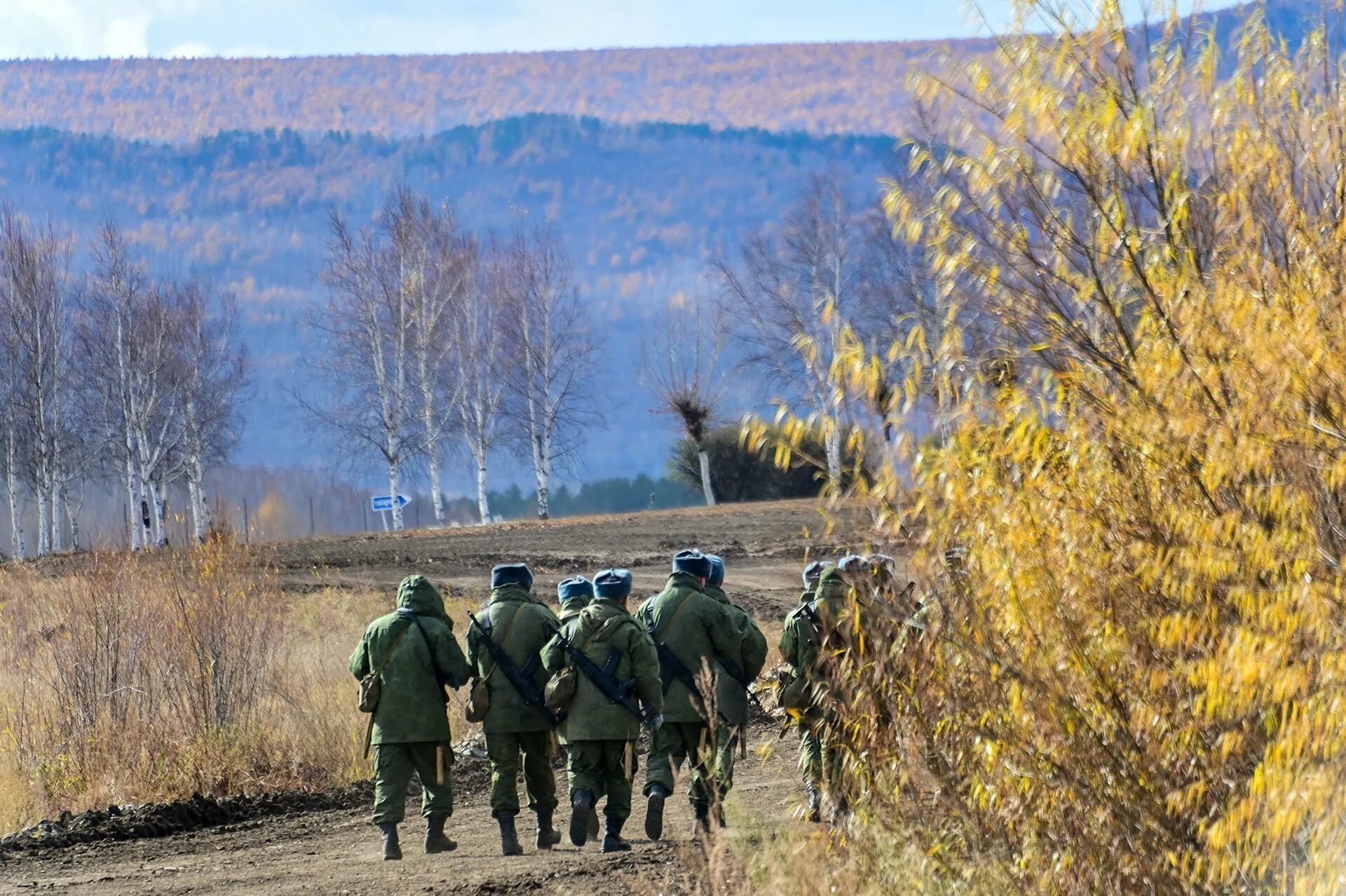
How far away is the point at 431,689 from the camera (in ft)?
33.0

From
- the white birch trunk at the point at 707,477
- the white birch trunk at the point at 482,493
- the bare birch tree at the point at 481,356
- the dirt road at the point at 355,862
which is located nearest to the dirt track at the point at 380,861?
the dirt road at the point at 355,862

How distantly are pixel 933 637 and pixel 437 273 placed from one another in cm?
4252

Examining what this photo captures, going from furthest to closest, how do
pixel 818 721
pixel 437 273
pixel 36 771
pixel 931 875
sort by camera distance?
pixel 437 273 → pixel 36 771 → pixel 818 721 → pixel 931 875

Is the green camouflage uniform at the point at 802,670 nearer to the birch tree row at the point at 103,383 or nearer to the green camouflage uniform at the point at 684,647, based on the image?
the green camouflage uniform at the point at 684,647

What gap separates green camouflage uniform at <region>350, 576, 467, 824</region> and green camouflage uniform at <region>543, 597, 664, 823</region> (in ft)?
2.54

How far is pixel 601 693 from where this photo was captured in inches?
385

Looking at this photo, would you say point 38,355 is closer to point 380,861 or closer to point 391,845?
point 380,861

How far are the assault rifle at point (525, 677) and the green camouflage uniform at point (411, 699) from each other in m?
0.22

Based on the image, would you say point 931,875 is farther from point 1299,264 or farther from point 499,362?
point 499,362

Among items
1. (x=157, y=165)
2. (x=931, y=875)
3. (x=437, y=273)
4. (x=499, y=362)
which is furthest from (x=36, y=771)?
(x=157, y=165)

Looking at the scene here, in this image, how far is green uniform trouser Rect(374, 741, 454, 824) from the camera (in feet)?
32.5

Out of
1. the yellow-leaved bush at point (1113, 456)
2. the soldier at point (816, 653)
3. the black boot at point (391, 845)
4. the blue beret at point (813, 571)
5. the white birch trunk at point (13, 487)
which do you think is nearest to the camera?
the yellow-leaved bush at point (1113, 456)

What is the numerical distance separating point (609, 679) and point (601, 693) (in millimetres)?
117

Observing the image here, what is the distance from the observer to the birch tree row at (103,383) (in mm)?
44812
